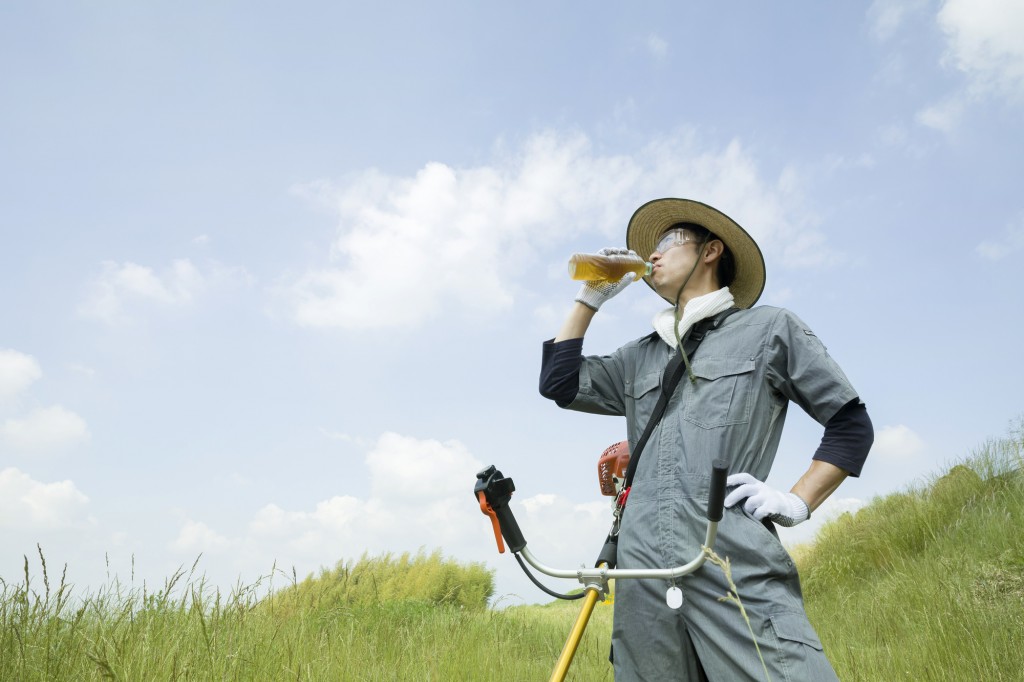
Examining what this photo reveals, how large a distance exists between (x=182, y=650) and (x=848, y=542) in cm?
801

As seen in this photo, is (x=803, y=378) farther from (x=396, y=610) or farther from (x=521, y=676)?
(x=396, y=610)

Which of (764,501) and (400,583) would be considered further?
(400,583)

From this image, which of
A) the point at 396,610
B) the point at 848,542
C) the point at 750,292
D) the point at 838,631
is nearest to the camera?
the point at 750,292

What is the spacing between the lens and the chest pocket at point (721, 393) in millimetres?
2508

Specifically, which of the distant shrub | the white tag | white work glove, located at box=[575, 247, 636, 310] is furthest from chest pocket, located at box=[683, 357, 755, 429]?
the distant shrub

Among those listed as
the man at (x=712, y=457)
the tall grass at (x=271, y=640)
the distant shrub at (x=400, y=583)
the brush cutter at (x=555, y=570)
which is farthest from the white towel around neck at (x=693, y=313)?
the distant shrub at (x=400, y=583)

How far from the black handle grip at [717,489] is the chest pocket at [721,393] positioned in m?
0.81

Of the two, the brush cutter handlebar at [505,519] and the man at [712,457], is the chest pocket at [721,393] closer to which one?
the man at [712,457]

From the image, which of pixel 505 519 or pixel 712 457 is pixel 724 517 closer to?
pixel 712 457

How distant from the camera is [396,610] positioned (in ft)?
22.8

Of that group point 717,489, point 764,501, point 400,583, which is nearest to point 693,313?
point 764,501

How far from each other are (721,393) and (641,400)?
35 cm

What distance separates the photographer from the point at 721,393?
2553 mm

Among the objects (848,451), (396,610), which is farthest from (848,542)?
(848,451)
